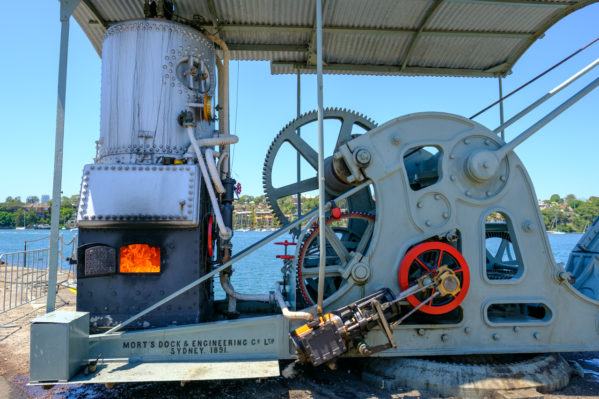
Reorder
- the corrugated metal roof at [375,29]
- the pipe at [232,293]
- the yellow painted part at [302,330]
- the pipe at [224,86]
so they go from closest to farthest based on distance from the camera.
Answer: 1. the yellow painted part at [302,330]
2. the pipe at [232,293]
3. the corrugated metal roof at [375,29]
4. the pipe at [224,86]

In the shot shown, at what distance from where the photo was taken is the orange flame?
4352mm

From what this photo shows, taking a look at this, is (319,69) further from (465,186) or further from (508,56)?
(508,56)

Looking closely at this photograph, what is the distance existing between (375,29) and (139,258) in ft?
16.6

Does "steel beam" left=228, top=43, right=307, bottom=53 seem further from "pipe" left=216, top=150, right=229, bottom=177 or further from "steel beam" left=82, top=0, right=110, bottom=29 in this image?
"pipe" left=216, top=150, right=229, bottom=177

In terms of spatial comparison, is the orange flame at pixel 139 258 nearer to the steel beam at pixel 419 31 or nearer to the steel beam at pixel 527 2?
the steel beam at pixel 419 31

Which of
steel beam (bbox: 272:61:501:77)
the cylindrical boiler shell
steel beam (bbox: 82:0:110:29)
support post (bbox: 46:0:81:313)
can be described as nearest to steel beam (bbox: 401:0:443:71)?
steel beam (bbox: 272:61:501:77)

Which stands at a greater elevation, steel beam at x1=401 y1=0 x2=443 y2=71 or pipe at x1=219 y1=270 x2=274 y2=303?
steel beam at x1=401 y1=0 x2=443 y2=71

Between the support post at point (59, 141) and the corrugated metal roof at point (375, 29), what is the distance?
146cm

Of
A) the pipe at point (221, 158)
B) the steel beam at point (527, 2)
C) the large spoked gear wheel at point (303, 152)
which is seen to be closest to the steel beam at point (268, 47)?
the large spoked gear wheel at point (303, 152)

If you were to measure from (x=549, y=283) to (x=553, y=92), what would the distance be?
2299 mm

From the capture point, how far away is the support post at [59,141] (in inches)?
149

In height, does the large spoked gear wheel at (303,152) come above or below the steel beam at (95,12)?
below

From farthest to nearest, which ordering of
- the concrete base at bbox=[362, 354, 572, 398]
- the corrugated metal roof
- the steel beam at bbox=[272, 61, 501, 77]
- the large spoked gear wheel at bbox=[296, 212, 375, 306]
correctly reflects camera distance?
the steel beam at bbox=[272, 61, 501, 77], the corrugated metal roof, the large spoked gear wheel at bbox=[296, 212, 375, 306], the concrete base at bbox=[362, 354, 572, 398]

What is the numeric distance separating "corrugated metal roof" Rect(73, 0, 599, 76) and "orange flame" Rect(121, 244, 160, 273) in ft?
10.1
